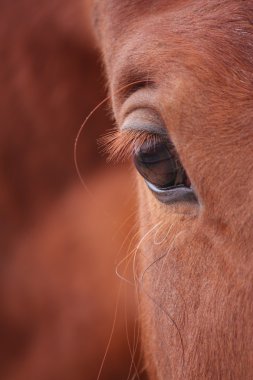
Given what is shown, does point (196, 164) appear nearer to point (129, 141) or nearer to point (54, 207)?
point (129, 141)

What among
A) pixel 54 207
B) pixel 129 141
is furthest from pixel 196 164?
pixel 54 207

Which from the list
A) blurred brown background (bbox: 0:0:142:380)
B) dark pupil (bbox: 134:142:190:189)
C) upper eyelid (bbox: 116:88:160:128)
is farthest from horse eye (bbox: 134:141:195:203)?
blurred brown background (bbox: 0:0:142:380)

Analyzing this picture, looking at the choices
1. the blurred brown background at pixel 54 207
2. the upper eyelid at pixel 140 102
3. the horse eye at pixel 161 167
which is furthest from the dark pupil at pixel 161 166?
the blurred brown background at pixel 54 207

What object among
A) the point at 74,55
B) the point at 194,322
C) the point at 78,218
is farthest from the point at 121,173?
the point at 194,322

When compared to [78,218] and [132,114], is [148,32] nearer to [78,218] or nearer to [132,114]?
[132,114]

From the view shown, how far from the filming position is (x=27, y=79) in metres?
4.13

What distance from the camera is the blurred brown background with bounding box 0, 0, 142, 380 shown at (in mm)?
4078

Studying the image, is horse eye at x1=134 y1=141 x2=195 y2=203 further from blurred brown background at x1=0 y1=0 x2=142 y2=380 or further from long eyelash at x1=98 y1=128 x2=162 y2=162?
blurred brown background at x1=0 y1=0 x2=142 y2=380

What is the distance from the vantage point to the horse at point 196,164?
1891 mm

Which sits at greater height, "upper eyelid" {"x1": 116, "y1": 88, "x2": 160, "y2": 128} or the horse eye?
"upper eyelid" {"x1": 116, "y1": 88, "x2": 160, "y2": 128}

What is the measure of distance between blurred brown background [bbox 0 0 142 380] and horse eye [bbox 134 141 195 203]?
1794 millimetres

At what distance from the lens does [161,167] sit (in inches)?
87.0

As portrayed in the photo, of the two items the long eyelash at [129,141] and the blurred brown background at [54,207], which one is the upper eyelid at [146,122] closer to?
the long eyelash at [129,141]

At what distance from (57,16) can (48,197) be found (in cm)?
93
